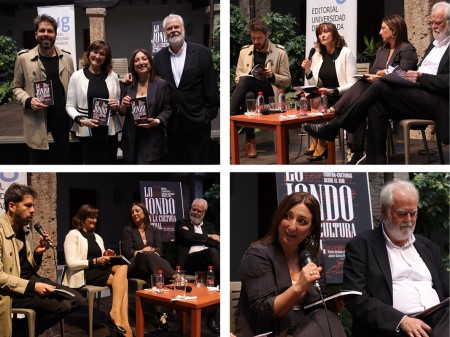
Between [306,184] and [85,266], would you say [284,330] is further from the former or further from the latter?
[85,266]

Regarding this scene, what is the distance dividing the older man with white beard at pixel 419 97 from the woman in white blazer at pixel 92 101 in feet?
4.07

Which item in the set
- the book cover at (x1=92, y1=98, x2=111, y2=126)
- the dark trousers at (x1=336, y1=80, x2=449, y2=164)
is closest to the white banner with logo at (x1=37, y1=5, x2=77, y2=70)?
the book cover at (x1=92, y1=98, x2=111, y2=126)

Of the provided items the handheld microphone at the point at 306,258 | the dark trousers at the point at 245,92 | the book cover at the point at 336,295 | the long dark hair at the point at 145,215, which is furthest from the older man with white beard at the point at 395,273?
the long dark hair at the point at 145,215

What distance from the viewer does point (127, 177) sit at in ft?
14.5

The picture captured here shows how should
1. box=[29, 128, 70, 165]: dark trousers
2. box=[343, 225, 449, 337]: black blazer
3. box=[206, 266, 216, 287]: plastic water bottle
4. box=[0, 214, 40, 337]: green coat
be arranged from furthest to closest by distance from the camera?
box=[29, 128, 70, 165]: dark trousers → box=[206, 266, 216, 287]: plastic water bottle → box=[0, 214, 40, 337]: green coat → box=[343, 225, 449, 337]: black blazer

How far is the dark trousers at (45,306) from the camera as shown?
4.16m

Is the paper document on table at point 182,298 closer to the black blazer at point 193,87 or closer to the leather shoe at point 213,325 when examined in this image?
the leather shoe at point 213,325

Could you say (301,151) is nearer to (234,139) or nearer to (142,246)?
(234,139)

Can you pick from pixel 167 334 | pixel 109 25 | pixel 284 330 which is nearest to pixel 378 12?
pixel 109 25

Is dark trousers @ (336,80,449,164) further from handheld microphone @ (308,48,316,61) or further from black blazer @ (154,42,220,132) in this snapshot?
black blazer @ (154,42,220,132)

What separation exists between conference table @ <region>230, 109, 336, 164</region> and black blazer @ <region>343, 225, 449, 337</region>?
0.50 m

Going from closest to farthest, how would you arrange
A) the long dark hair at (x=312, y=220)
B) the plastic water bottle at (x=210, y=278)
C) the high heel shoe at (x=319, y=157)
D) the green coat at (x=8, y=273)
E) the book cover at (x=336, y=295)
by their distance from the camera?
the book cover at (x=336, y=295) < the long dark hair at (x=312, y=220) < the green coat at (x=8, y=273) < the high heel shoe at (x=319, y=157) < the plastic water bottle at (x=210, y=278)

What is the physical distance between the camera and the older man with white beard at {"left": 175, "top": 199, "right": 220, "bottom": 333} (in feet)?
14.3

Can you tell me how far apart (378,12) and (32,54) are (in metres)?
1.84
